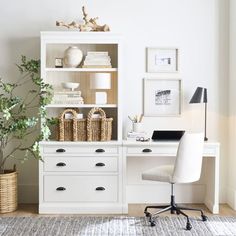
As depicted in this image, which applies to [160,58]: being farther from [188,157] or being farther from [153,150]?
[188,157]

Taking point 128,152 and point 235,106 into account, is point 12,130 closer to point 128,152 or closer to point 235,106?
point 128,152

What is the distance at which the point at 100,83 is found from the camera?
15.5ft

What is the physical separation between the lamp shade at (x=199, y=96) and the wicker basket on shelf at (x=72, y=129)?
1260mm

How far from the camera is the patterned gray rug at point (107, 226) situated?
399cm

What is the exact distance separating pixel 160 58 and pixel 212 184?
1571 mm

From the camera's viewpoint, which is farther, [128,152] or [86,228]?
[128,152]

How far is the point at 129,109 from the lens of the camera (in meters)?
5.09

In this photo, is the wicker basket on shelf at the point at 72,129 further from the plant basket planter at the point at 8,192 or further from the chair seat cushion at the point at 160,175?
the chair seat cushion at the point at 160,175

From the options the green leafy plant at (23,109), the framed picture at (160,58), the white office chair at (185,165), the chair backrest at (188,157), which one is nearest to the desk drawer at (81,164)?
the green leafy plant at (23,109)

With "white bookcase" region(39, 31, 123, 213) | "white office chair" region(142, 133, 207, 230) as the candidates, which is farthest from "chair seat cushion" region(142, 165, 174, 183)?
"white bookcase" region(39, 31, 123, 213)

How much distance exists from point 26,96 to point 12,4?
1.08 metres

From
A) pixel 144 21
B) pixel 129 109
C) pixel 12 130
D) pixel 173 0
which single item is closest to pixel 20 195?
pixel 12 130

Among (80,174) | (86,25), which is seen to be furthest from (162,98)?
(80,174)

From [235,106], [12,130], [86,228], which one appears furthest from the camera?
[235,106]
